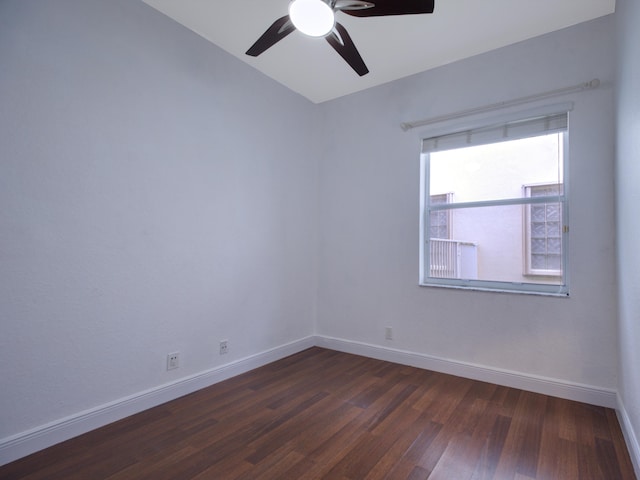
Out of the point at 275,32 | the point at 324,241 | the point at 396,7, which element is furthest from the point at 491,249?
the point at 275,32

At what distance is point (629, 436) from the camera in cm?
184

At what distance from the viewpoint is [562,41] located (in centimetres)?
258

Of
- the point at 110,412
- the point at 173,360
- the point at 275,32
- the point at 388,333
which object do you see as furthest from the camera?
the point at 388,333

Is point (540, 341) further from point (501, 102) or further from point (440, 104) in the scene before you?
point (440, 104)

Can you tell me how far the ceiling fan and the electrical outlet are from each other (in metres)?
2.23

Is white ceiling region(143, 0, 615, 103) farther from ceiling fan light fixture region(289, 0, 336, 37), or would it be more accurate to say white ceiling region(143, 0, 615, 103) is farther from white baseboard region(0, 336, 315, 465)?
white baseboard region(0, 336, 315, 465)

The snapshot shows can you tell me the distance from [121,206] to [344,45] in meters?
1.75

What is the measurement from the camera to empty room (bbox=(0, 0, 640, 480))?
5.84 feet

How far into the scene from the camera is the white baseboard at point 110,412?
174cm

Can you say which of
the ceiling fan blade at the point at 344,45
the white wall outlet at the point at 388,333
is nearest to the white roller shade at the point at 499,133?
the ceiling fan blade at the point at 344,45

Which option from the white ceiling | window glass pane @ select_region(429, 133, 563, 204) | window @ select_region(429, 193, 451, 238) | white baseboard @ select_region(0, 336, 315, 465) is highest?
the white ceiling

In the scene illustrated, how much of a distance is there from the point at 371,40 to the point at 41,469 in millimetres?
3500

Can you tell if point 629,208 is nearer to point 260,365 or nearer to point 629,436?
point 629,436

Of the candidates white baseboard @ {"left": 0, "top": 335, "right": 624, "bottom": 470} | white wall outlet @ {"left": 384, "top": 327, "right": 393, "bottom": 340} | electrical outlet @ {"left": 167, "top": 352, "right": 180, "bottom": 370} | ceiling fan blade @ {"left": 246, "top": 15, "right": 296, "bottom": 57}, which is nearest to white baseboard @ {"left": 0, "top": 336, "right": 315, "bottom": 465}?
white baseboard @ {"left": 0, "top": 335, "right": 624, "bottom": 470}
